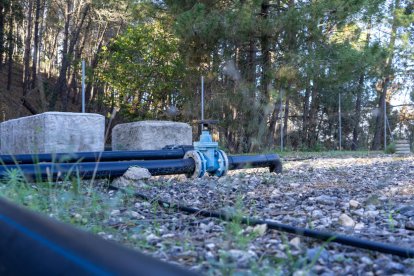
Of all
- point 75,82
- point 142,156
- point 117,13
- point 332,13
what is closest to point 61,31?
point 75,82

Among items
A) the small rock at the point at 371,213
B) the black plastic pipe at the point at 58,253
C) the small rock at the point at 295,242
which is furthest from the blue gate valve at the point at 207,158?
the black plastic pipe at the point at 58,253

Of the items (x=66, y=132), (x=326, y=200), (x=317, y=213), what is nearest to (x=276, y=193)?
(x=326, y=200)

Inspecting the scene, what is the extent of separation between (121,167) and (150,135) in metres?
3.17

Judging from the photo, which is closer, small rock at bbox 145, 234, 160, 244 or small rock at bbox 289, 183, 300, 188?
small rock at bbox 145, 234, 160, 244

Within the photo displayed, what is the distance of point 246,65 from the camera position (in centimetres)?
1391

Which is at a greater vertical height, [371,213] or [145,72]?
[145,72]

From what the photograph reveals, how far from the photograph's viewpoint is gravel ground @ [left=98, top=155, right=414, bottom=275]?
1.64 m

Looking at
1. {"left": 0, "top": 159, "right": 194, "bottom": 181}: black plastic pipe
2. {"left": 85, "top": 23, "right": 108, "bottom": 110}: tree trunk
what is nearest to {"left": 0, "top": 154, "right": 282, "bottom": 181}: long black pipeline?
{"left": 0, "top": 159, "right": 194, "bottom": 181}: black plastic pipe

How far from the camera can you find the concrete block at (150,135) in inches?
289

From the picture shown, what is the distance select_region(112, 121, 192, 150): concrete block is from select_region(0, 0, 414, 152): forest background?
5262 mm

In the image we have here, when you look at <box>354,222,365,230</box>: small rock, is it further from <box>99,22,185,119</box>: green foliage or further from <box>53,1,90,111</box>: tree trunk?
<box>53,1,90,111</box>: tree trunk

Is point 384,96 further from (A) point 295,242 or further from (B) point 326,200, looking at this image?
(A) point 295,242

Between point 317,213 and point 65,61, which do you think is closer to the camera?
point 317,213

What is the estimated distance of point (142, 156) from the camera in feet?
16.5
